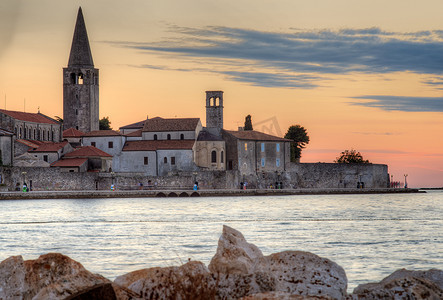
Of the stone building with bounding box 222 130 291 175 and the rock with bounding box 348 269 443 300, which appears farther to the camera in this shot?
the stone building with bounding box 222 130 291 175

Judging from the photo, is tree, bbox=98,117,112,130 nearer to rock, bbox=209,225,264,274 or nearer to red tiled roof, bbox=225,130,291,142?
red tiled roof, bbox=225,130,291,142

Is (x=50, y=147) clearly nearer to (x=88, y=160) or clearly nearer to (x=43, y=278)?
(x=88, y=160)

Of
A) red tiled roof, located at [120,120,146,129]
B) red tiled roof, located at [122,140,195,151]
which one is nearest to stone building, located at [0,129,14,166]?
red tiled roof, located at [122,140,195,151]

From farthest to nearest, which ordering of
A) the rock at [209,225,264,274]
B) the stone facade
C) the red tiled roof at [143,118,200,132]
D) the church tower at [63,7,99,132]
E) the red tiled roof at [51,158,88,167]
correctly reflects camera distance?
the church tower at [63,7,99,132]
the red tiled roof at [143,118,200,132]
the red tiled roof at [51,158,88,167]
the stone facade
the rock at [209,225,264,274]

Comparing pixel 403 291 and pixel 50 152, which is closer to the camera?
pixel 403 291

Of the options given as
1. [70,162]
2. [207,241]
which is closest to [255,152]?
[70,162]

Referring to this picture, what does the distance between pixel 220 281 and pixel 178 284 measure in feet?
1.15

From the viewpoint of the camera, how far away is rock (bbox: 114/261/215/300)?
584 cm

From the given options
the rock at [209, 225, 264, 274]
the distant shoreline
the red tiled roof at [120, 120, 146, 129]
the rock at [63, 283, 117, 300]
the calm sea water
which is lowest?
the calm sea water

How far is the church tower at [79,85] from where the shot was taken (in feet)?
266

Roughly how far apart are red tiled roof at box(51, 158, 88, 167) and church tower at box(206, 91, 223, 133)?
552 inches

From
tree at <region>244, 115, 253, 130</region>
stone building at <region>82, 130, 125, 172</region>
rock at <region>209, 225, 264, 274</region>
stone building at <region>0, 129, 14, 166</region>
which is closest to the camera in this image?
rock at <region>209, 225, 264, 274</region>

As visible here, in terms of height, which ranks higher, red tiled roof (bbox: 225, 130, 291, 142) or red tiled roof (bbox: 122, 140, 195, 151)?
red tiled roof (bbox: 225, 130, 291, 142)

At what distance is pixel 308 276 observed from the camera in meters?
6.45
